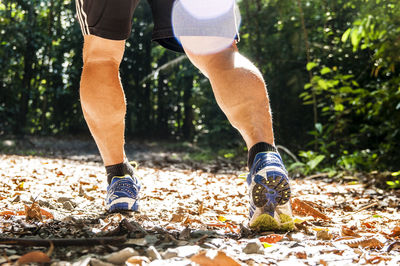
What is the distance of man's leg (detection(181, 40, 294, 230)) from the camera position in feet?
4.81

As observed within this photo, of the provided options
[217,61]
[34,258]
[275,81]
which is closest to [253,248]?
[34,258]

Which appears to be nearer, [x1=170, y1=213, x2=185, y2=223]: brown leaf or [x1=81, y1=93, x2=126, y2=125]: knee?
[x1=170, y1=213, x2=185, y2=223]: brown leaf

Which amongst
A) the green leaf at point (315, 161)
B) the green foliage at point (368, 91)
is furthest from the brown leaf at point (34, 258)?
the green leaf at point (315, 161)

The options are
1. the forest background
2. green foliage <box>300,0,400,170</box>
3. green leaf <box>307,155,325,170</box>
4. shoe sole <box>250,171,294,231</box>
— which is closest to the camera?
shoe sole <box>250,171,294,231</box>

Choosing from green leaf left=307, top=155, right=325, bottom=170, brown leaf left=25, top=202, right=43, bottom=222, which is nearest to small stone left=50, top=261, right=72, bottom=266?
brown leaf left=25, top=202, right=43, bottom=222

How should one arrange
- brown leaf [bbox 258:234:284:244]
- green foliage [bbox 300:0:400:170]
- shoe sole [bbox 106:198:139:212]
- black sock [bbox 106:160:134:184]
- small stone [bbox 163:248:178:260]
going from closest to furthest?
small stone [bbox 163:248:178:260] < brown leaf [bbox 258:234:284:244] < shoe sole [bbox 106:198:139:212] < black sock [bbox 106:160:134:184] < green foliage [bbox 300:0:400:170]

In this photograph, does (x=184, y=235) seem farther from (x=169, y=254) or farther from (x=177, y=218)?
(x=177, y=218)

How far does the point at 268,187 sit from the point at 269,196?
33mm

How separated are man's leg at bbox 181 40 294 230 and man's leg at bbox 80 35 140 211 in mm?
421

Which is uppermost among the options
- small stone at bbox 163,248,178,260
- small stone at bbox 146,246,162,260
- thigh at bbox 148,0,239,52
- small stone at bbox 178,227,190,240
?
thigh at bbox 148,0,239,52

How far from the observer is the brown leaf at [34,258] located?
3.37 ft

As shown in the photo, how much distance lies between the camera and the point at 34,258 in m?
1.04

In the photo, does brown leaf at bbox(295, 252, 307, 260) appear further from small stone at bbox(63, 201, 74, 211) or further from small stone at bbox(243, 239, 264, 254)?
small stone at bbox(63, 201, 74, 211)

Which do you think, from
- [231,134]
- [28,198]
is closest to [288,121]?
[231,134]
